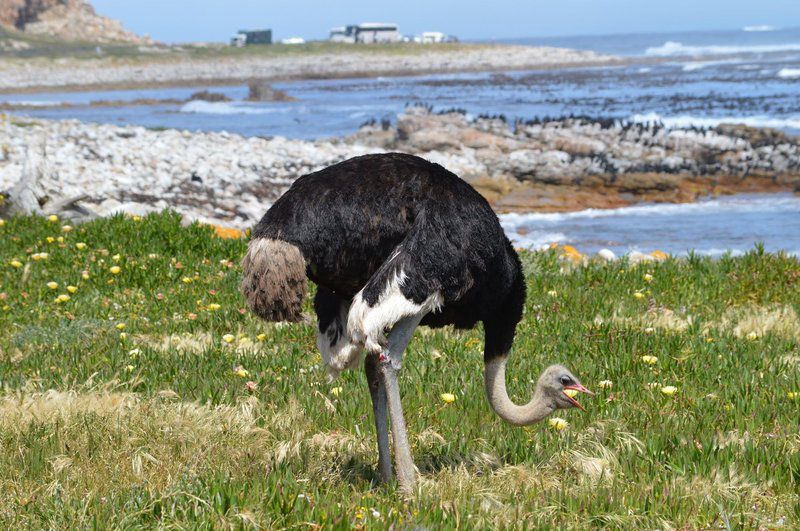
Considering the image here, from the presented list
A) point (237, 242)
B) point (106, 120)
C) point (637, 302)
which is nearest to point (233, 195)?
point (237, 242)

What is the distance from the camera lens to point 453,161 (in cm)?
2978

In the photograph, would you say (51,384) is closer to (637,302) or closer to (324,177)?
(324,177)

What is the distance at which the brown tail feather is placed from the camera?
4844 millimetres

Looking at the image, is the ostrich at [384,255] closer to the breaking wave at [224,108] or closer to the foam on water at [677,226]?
the foam on water at [677,226]

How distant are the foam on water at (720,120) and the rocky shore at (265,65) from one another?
48.1 m

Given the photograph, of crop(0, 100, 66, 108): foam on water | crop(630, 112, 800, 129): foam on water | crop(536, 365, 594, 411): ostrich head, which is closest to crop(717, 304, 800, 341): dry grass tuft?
crop(536, 365, 594, 411): ostrich head

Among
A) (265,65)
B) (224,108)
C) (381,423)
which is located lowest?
(224,108)

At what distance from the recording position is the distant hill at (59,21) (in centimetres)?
12950

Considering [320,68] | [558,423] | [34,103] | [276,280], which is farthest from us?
[320,68]

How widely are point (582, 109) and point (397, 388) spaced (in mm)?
48446

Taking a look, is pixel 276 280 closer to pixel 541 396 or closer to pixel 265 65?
pixel 541 396

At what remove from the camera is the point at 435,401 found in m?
6.98

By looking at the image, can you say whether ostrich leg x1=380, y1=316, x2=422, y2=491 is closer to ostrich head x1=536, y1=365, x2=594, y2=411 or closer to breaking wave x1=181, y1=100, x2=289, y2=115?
ostrich head x1=536, y1=365, x2=594, y2=411

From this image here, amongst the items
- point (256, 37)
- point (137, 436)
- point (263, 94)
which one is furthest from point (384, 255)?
point (256, 37)
